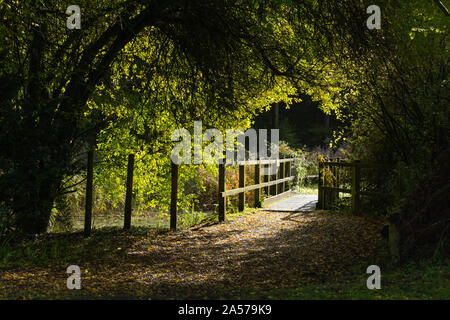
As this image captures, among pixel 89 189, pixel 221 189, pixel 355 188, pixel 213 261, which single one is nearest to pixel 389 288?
pixel 213 261

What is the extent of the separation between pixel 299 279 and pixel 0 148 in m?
5.20

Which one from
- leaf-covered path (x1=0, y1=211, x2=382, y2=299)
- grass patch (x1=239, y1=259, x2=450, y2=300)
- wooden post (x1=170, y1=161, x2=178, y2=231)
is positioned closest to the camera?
→ grass patch (x1=239, y1=259, x2=450, y2=300)

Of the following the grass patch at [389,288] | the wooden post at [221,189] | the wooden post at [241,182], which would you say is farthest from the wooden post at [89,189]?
the grass patch at [389,288]

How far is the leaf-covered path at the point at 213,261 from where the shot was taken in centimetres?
586

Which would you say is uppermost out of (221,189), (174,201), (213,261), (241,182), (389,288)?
(241,182)

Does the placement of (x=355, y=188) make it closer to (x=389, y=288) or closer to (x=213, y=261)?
(x=213, y=261)

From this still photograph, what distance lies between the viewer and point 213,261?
24.8 feet

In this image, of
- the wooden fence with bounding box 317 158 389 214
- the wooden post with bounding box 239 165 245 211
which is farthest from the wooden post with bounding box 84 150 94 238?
the wooden fence with bounding box 317 158 389 214

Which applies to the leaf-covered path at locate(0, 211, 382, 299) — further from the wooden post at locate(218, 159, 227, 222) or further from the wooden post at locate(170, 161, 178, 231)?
the wooden post at locate(218, 159, 227, 222)

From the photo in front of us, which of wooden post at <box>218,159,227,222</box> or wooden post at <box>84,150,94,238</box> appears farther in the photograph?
wooden post at <box>218,159,227,222</box>

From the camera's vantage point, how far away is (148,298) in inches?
213

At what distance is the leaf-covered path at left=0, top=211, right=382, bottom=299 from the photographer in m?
5.86
